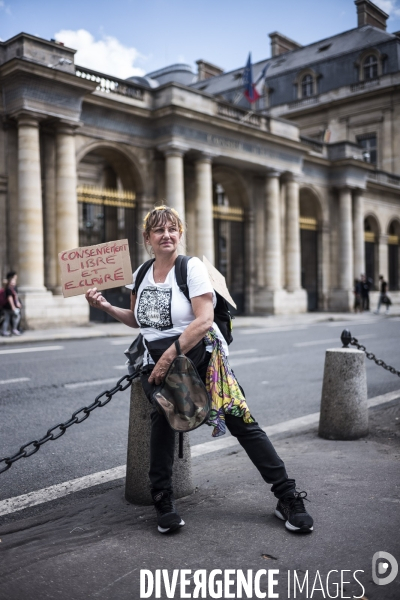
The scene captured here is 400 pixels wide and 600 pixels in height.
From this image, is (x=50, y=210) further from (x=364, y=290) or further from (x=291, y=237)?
(x=364, y=290)

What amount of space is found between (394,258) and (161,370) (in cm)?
3959

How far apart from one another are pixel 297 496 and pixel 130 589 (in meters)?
1.17

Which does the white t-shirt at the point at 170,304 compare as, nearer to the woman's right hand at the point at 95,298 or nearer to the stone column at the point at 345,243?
the woman's right hand at the point at 95,298

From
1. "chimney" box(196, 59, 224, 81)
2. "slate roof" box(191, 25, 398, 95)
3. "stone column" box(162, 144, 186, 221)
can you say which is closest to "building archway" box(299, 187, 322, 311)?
"stone column" box(162, 144, 186, 221)

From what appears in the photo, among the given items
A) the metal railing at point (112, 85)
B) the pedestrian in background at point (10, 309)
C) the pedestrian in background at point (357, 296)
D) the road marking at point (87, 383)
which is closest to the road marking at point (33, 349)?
the pedestrian in background at point (10, 309)

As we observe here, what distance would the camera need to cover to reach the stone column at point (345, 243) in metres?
32.1

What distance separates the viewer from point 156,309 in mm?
3453

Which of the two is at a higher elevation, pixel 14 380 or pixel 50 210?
pixel 50 210

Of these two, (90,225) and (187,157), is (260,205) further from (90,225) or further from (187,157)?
(90,225)

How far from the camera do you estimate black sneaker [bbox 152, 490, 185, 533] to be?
10.6ft

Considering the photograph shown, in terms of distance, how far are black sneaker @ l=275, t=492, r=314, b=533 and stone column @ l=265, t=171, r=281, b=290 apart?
2359 cm

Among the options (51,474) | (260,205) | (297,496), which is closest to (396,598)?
(297,496)

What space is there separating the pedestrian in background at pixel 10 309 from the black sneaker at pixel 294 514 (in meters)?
13.8

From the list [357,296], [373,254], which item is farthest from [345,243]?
[373,254]
